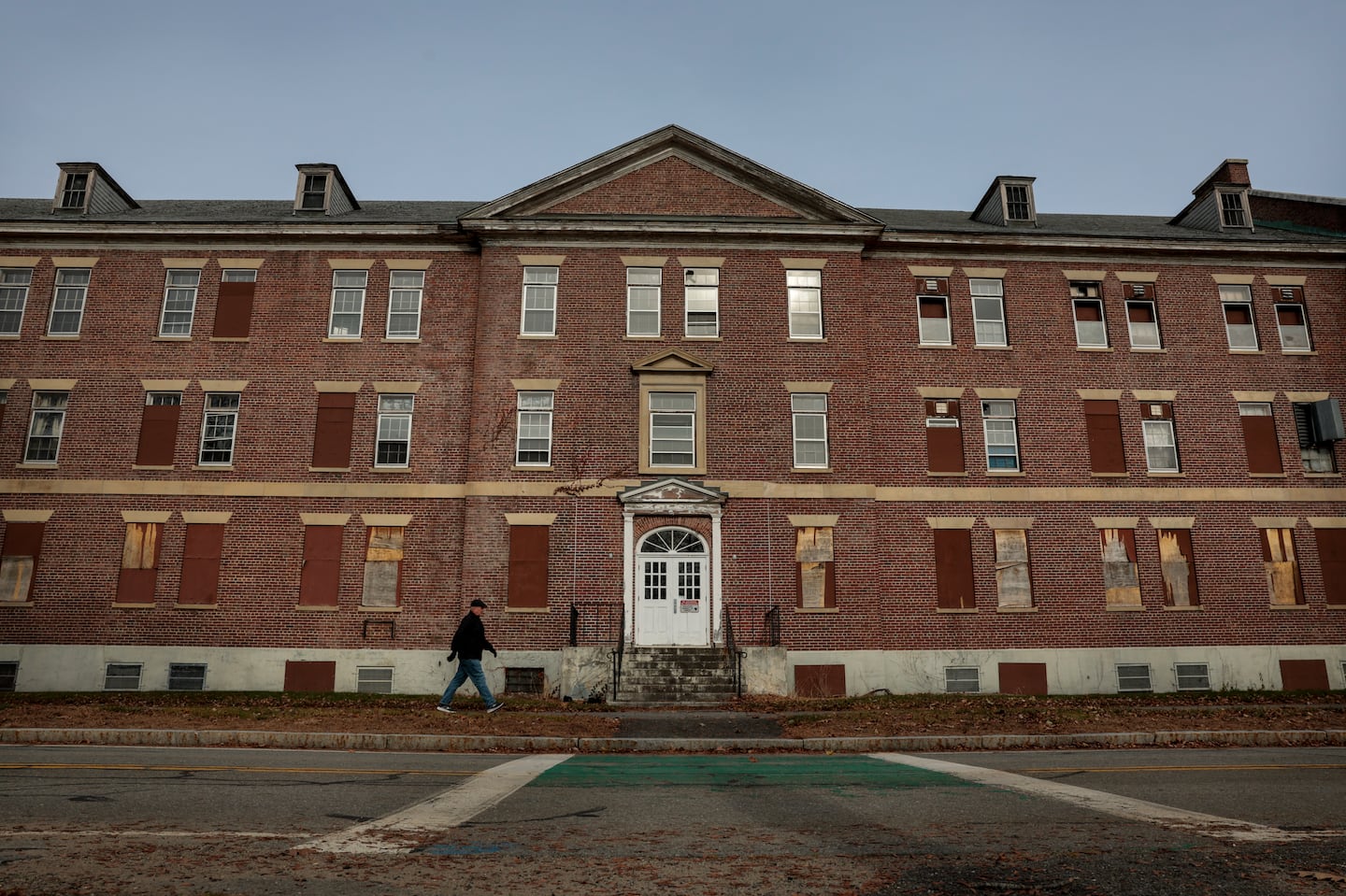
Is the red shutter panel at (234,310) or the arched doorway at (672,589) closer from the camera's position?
the arched doorway at (672,589)

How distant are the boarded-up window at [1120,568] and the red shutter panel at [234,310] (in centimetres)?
2296

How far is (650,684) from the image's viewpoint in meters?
17.9

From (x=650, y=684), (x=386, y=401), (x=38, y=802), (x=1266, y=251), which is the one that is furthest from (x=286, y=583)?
(x=1266, y=251)

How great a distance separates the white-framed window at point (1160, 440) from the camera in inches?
870

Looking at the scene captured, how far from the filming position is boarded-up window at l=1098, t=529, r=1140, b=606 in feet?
69.5

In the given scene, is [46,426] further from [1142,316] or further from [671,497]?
[1142,316]

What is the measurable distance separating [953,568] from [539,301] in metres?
12.6

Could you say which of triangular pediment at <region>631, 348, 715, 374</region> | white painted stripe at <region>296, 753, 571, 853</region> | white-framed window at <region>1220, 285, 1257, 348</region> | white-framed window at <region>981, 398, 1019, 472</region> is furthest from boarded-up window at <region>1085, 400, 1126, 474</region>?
white painted stripe at <region>296, 753, 571, 853</region>

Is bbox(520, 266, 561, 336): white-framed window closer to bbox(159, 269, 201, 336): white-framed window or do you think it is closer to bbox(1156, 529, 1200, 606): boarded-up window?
bbox(159, 269, 201, 336): white-framed window

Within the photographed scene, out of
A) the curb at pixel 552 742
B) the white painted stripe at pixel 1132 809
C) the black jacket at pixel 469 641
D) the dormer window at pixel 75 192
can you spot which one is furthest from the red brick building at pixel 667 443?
the white painted stripe at pixel 1132 809

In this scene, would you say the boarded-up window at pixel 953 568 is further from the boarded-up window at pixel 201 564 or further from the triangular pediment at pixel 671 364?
the boarded-up window at pixel 201 564

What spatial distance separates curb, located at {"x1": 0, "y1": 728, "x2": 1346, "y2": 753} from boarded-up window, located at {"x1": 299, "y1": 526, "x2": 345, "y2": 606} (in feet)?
29.0

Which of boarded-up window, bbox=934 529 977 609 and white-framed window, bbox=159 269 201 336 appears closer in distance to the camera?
boarded-up window, bbox=934 529 977 609

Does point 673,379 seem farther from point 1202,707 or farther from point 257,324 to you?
point 1202,707
